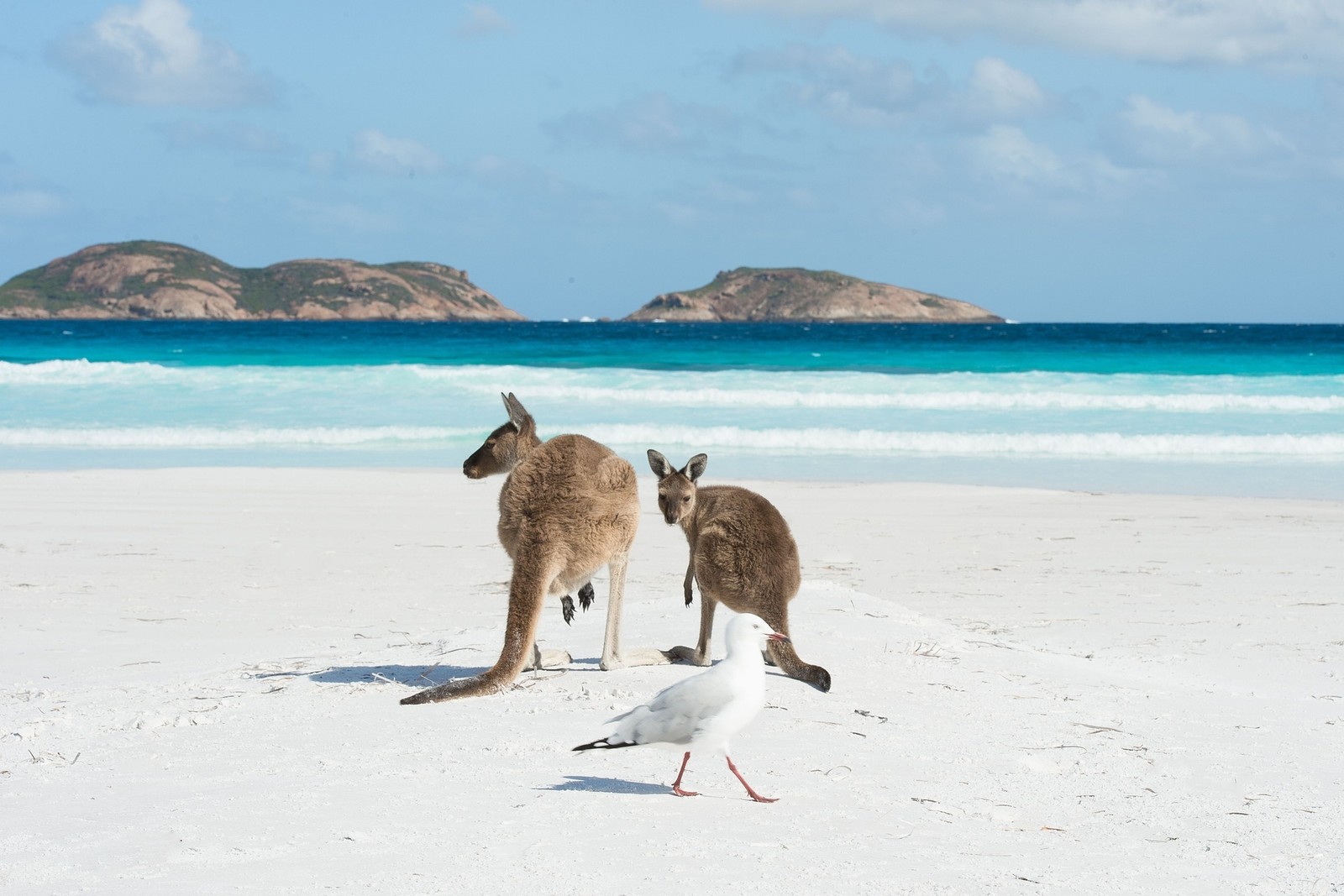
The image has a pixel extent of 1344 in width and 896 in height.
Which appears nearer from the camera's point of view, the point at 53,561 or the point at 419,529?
the point at 53,561

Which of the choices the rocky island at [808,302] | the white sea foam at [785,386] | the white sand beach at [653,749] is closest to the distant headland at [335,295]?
the rocky island at [808,302]

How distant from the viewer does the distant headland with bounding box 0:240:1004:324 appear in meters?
107

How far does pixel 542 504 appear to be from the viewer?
16.7 ft

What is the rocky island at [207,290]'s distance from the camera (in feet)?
350

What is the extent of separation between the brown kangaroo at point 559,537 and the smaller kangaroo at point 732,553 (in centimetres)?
25

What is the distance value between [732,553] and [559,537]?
0.79 metres

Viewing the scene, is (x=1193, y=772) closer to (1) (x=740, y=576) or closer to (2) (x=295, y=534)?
(1) (x=740, y=576)


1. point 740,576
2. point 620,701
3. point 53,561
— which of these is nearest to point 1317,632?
point 740,576

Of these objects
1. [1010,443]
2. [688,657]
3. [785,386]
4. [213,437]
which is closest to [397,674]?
[688,657]

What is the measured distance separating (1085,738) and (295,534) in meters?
7.54

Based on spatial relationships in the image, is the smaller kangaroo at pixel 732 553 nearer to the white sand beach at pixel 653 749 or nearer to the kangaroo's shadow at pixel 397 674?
the white sand beach at pixel 653 749

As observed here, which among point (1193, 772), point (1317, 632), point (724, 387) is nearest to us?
point (1193, 772)

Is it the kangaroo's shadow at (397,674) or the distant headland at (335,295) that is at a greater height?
the distant headland at (335,295)

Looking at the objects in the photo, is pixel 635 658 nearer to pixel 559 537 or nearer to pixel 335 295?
pixel 559 537
